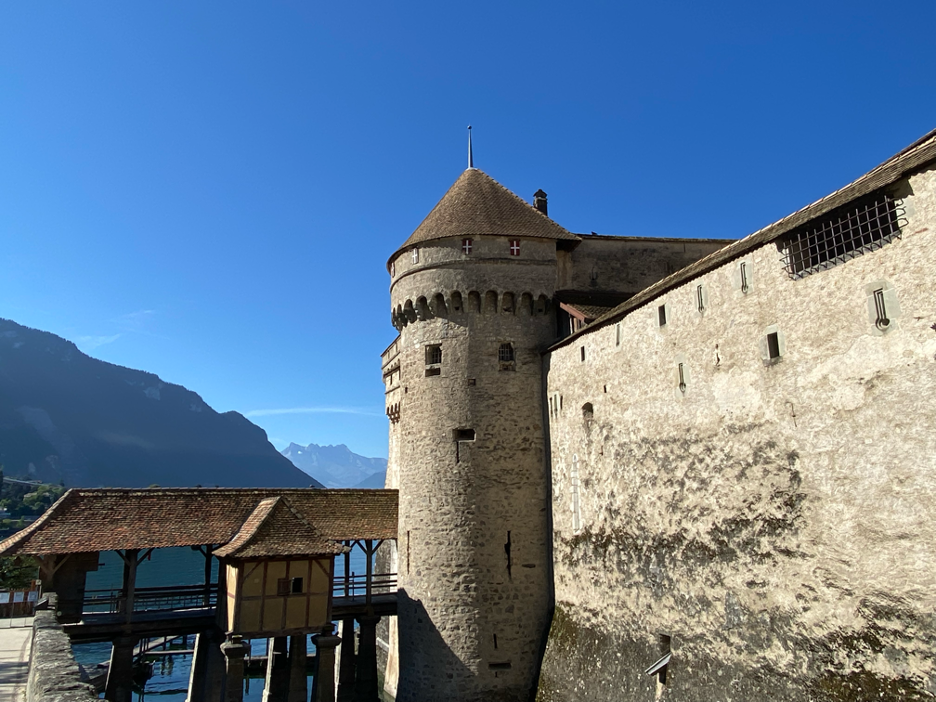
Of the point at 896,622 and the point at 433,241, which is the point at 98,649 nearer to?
the point at 433,241

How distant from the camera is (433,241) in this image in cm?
2083

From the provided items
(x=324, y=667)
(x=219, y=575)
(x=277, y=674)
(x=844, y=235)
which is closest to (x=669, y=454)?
(x=844, y=235)

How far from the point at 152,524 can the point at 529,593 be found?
33.3 ft

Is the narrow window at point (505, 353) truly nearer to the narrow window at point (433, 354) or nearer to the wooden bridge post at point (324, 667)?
the narrow window at point (433, 354)

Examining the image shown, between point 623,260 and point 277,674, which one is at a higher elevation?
point 623,260

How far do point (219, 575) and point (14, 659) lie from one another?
15.6ft

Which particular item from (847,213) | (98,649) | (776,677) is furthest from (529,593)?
(98,649)

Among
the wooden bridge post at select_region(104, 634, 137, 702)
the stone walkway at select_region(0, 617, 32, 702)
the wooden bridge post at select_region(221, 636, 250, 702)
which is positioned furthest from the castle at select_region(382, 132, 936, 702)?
the stone walkway at select_region(0, 617, 32, 702)

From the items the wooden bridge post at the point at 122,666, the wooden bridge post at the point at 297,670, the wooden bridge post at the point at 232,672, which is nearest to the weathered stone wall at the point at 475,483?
the wooden bridge post at the point at 297,670

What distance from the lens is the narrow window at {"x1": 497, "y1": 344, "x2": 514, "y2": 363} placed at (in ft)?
66.6

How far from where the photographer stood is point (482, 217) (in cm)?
2098

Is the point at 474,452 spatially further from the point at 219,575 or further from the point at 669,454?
the point at 219,575

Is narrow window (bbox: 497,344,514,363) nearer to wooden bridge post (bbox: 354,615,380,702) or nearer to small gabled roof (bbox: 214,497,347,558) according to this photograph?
small gabled roof (bbox: 214,497,347,558)

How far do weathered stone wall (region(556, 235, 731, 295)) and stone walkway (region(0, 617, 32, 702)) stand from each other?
1541cm
